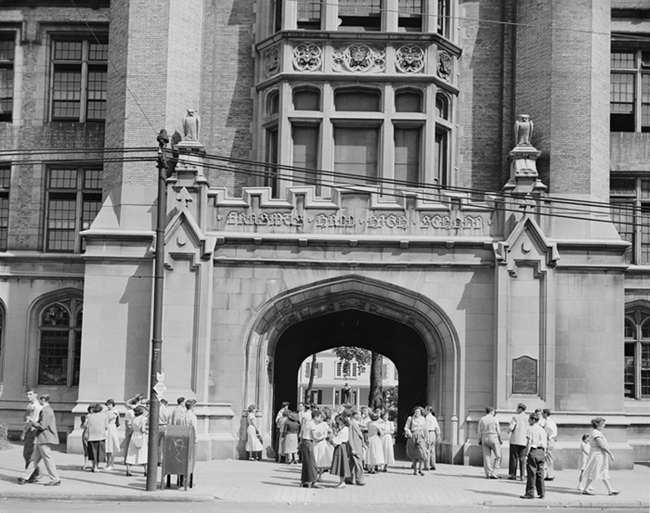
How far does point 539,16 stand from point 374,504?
47.9ft

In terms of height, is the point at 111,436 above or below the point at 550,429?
below

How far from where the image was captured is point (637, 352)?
1093 inches

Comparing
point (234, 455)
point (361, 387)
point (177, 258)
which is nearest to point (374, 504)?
point (234, 455)

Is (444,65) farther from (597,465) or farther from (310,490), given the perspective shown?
(310,490)

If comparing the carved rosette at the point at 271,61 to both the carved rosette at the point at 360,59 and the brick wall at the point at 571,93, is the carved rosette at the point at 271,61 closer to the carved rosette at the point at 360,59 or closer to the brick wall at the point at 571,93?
the carved rosette at the point at 360,59

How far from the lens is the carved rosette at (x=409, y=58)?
2583 cm

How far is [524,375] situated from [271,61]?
1072cm

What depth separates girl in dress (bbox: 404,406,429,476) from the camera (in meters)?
21.9

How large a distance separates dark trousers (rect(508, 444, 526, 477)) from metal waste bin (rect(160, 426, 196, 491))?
22.9ft

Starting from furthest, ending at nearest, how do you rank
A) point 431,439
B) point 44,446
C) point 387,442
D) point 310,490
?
point 387,442, point 431,439, point 310,490, point 44,446

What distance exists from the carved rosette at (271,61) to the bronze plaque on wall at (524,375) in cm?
997

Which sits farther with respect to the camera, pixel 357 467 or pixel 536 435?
pixel 357 467

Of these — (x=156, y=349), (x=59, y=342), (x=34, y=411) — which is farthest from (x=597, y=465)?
(x=59, y=342)

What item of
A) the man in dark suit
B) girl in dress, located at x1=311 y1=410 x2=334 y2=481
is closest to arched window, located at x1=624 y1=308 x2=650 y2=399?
the man in dark suit
